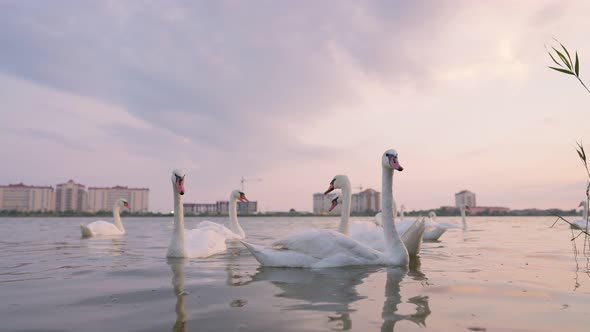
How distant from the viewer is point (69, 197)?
17238 cm

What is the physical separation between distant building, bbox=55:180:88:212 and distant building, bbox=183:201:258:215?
1629 inches

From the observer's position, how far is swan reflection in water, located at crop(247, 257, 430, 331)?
3.91 meters

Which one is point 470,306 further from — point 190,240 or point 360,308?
point 190,240

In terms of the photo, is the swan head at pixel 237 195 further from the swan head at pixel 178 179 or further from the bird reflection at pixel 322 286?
the bird reflection at pixel 322 286

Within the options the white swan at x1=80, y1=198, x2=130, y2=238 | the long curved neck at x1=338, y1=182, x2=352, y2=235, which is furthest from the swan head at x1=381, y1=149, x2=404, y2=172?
the white swan at x1=80, y1=198, x2=130, y2=238

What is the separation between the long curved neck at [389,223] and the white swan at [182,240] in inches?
151

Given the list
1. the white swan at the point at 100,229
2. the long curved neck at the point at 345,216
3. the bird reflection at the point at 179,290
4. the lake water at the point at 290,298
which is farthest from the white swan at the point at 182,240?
the white swan at the point at 100,229

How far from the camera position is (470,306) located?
14.4 ft

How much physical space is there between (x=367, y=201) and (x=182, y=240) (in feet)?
457

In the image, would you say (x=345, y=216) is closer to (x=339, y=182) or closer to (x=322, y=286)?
(x=339, y=182)

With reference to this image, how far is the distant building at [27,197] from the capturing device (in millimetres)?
171000

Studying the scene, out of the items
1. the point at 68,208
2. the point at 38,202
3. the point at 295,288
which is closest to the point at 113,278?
the point at 295,288

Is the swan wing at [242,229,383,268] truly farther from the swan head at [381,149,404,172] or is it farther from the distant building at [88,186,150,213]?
the distant building at [88,186,150,213]

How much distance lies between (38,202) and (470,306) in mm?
201596
